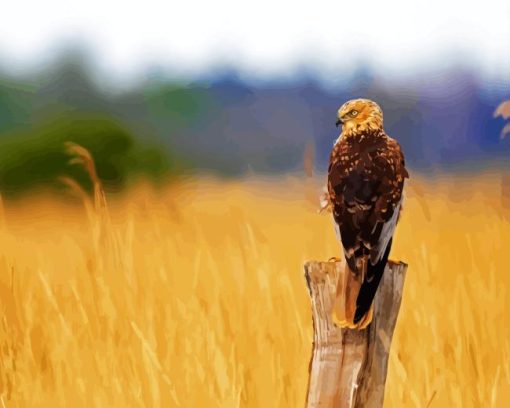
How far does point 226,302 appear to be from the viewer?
3.37 meters

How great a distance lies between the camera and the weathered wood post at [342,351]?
2326 mm

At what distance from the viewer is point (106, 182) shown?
14.1 feet

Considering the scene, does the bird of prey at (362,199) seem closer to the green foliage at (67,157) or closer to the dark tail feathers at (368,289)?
the dark tail feathers at (368,289)

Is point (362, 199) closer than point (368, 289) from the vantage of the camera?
No

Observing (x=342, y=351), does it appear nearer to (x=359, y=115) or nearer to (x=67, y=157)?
(x=359, y=115)

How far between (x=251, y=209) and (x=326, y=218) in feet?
1.49

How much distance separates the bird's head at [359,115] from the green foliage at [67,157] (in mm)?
949

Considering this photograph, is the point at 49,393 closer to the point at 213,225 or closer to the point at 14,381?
the point at 14,381

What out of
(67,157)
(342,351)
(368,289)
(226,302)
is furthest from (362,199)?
(67,157)

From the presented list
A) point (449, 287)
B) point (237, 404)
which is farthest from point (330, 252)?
point (237, 404)

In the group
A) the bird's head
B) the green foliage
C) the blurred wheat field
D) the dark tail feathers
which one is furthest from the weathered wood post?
the green foliage

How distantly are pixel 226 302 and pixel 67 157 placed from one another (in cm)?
169

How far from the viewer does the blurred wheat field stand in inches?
123

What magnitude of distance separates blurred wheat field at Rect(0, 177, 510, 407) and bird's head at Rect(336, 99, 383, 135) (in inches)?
13.8
